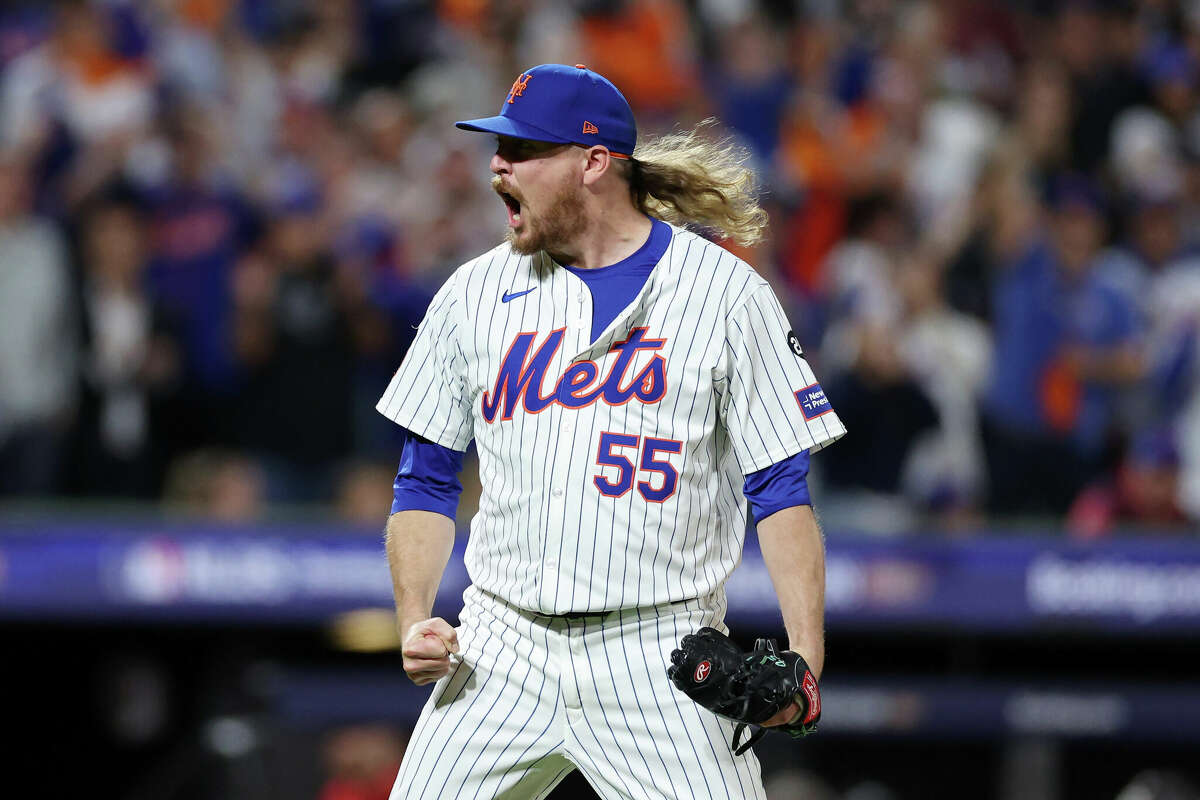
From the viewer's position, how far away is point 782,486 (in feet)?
9.48

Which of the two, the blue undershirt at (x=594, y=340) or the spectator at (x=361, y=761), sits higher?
the blue undershirt at (x=594, y=340)

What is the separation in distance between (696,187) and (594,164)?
237 mm

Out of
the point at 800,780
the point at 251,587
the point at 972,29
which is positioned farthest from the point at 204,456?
the point at 972,29

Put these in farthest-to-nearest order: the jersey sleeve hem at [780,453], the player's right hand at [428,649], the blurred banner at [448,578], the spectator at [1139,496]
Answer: the spectator at [1139,496] < the blurred banner at [448,578] < the jersey sleeve hem at [780,453] < the player's right hand at [428,649]

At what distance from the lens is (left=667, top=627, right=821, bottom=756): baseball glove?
2650 mm

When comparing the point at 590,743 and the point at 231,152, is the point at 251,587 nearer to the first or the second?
the point at 231,152

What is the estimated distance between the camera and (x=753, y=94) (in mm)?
7828

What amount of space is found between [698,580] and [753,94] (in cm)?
524

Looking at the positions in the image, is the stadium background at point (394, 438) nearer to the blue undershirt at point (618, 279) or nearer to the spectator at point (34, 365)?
the spectator at point (34, 365)

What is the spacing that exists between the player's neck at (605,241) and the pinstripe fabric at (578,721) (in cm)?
64

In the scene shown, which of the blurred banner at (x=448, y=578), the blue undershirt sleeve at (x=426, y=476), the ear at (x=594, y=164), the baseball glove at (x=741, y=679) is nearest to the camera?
the baseball glove at (x=741, y=679)

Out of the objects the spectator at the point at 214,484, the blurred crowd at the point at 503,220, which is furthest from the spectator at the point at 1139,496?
the spectator at the point at 214,484

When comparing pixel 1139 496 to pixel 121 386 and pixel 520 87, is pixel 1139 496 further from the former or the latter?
pixel 520 87

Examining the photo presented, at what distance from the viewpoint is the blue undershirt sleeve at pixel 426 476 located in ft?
10.2
